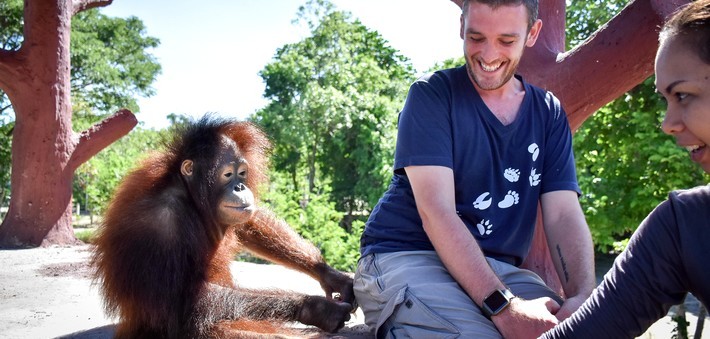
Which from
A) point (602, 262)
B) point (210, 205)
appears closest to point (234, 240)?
point (210, 205)

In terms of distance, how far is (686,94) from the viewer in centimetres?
126

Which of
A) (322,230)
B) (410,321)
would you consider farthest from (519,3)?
(322,230)

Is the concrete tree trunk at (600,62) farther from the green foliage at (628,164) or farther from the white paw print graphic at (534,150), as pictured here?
the green foliage at (628,164)

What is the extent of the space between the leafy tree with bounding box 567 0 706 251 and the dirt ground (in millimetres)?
5242

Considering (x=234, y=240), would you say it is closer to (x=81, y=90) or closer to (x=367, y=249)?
(x=367, y=249)

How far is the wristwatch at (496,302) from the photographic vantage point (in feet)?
6.01

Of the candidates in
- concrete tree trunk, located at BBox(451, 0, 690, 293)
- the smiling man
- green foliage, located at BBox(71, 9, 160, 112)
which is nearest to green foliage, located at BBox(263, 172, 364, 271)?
concrete tree trunk, located at BBox(451, 0, 690, 293)

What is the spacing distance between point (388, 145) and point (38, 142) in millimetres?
8774

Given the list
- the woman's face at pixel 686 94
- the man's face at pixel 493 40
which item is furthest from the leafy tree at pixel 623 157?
the woman's face at pixel 686 94

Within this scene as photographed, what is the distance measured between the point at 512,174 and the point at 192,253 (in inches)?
49.5

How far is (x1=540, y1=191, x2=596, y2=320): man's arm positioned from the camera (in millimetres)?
2133

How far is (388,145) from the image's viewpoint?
14.6m

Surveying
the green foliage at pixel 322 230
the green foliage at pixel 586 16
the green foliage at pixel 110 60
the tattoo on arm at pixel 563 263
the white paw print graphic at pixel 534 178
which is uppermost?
the green foliage at pixel 110 60

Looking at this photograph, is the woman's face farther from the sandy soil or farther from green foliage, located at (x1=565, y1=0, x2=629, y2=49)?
green foliage, located at (x1=565, y1=0, x2=629, y2=49)
